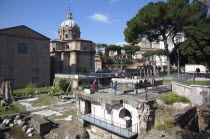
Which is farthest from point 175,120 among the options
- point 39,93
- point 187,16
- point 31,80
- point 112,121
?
point 31,80

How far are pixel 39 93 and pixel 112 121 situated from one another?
17.7 meters

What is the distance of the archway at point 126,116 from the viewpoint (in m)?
9.79

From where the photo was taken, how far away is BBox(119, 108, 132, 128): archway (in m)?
9.79

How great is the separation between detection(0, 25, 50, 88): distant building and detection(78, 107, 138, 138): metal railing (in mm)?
22697

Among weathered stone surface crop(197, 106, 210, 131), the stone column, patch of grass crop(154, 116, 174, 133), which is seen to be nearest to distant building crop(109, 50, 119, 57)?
the stone column

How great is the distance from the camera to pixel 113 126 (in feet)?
32.8

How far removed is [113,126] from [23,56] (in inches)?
1058

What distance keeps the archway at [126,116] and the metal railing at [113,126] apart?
0.23 metres

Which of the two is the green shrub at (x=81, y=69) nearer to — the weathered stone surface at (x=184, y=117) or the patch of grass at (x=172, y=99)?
the patch of grass at (x=172, y=99)

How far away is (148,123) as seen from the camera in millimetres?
8961

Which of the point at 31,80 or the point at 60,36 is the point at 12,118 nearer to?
the point at 31,80

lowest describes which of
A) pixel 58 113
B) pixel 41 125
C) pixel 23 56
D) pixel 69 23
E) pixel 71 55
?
pixel 58 113

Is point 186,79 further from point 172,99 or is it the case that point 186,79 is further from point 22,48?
point 22,48

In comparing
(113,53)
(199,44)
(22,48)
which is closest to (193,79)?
(199,44)
